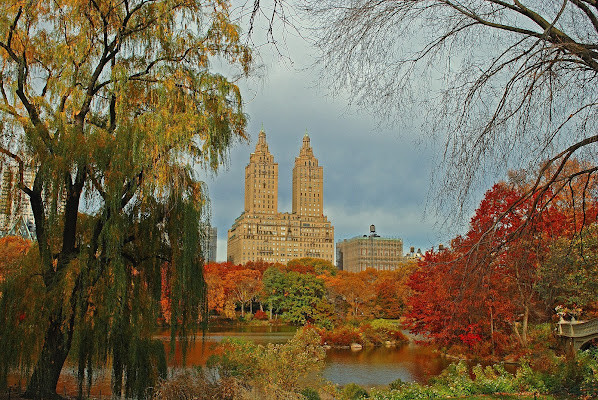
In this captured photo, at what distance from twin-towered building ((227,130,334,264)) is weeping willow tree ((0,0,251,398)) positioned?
283 ft

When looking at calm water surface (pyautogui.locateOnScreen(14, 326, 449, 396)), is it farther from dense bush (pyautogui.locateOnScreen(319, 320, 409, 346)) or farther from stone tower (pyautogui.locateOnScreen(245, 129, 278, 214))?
stone tower (pyautogui.locateOnScreen(245, 129, 278, 214))

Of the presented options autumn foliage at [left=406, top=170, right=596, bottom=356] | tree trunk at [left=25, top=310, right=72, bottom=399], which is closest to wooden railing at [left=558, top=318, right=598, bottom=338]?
autumn foliage at [left=406, top=170, right=596, bottom=356]

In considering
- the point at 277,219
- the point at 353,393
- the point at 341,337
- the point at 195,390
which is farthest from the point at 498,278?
the point at 277,219

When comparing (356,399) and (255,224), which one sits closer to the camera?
(356,399)

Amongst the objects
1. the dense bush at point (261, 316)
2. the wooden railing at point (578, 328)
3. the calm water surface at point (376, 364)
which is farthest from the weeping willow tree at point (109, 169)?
the dense bush at point (261, 316)

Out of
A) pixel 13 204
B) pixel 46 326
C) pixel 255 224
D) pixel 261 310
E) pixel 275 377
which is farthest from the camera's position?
pixel 255 224

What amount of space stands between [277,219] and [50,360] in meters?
91.6

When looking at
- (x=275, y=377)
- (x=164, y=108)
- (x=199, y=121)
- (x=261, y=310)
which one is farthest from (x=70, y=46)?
(x=261, y=310)

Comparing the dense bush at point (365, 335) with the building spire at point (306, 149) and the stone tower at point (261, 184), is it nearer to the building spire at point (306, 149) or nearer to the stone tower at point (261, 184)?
the stone tower at point (261, 184)

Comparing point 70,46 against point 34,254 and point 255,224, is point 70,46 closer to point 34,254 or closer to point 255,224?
point 34,254

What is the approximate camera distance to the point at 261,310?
4456 cm

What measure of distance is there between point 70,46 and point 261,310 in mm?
37712

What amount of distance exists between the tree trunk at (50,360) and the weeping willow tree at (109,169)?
0.02 m

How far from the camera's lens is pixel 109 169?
8.13 metres
